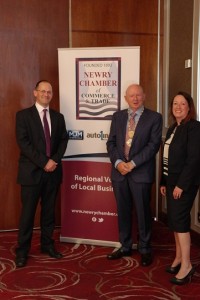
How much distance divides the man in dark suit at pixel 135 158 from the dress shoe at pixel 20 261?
77cm

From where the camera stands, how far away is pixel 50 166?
3250 mm

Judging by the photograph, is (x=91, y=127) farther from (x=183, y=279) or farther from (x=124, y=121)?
(x=183, y=279)

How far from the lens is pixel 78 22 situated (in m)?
4.22

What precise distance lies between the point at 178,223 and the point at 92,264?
949 millimetres

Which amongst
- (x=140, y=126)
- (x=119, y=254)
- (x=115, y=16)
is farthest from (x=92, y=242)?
(x=115, y=16)

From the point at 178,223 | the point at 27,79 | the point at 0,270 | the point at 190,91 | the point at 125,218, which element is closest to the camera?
the point at 178,223

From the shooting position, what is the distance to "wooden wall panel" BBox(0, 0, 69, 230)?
13.4ft

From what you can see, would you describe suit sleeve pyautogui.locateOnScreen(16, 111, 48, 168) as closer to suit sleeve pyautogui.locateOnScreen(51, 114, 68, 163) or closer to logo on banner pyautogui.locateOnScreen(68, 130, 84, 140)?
suit sleeve pyautogui.locateOnScreen(51, 114, 68, 163)

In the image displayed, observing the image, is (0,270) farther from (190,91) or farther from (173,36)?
(173,36)

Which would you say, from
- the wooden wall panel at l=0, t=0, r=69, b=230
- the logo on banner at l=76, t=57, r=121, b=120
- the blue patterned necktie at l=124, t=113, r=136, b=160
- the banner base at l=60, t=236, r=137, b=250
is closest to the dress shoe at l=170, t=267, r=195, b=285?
the banner base at l=60, t=236, r=137, b=250

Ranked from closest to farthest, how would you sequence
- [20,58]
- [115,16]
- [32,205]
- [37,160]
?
1. [37,160]
2. [32,205]
3. [20,58]
4. [115,16]

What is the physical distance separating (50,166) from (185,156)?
1.18 m

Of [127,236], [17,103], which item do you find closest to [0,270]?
[127,236]

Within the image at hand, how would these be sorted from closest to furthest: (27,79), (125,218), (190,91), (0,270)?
(0,270) → (125,218) → (190,91) → (27,79)
